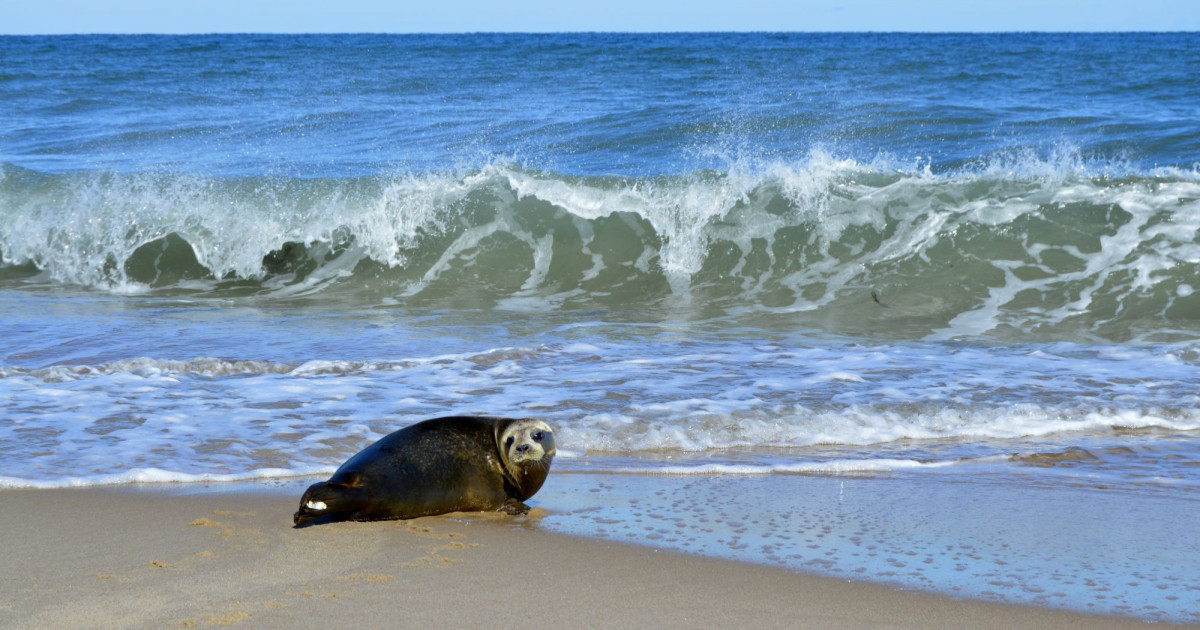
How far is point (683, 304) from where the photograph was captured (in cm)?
862

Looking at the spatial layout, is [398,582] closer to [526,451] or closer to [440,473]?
[440,473]

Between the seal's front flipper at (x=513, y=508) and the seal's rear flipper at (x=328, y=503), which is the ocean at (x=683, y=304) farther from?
the seal's rear flipper at (x=328, y=503)

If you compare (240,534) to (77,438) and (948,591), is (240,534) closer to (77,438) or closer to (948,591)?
(77,438)

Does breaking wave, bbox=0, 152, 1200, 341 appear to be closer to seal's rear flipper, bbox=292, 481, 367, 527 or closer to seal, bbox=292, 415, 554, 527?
seal, bbox=292, 415, 554, 527

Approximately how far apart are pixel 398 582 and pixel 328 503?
23.6 inches

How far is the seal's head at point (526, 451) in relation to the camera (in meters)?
3.74

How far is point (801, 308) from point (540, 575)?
5442mm

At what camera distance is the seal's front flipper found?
12.4ft

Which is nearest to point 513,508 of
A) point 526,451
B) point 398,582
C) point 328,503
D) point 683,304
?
point 526,451

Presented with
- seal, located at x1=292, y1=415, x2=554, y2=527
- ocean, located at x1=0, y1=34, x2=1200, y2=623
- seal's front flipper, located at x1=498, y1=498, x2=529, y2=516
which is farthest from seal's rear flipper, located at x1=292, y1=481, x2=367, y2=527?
ocean, located at x1=0, y1=34, x2=1200, y2=623

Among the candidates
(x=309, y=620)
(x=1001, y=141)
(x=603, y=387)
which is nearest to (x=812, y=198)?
(x=1001, y=141)

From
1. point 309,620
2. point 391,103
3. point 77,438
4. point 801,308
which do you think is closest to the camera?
point 309,620

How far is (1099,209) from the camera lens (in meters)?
9.59

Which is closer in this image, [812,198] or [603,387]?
[603,387]
